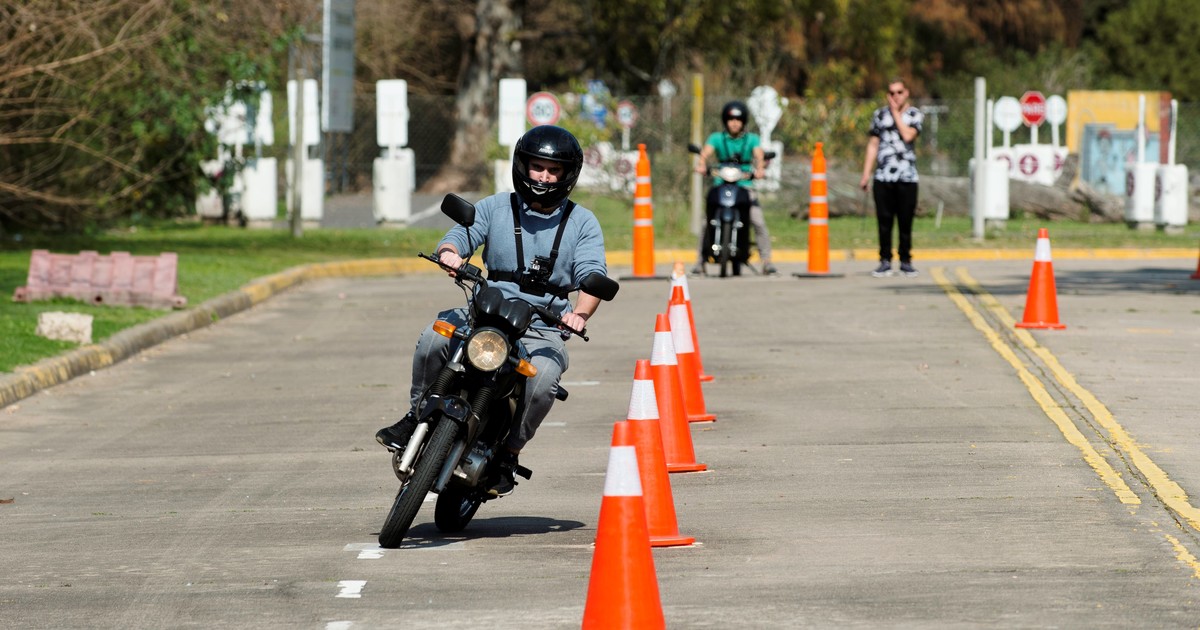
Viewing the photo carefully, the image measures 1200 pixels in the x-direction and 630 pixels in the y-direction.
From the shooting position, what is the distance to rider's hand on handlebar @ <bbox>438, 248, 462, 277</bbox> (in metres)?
8.34

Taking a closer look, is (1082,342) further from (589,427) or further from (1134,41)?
(1134,41)

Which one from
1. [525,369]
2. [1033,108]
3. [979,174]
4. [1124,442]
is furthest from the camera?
[1033,108]

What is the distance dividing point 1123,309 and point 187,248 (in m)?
13.4

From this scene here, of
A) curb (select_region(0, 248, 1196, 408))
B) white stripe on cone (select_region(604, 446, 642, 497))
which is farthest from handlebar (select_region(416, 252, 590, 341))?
curb (select_region(0, 248, 1196, 408))

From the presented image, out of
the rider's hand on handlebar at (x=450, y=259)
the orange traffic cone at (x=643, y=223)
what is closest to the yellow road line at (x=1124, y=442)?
the rider's hand on handlebar at (x=450, y=259)

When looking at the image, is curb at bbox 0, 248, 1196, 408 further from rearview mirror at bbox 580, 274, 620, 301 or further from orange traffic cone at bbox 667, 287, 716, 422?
rearview mirror at bbox 580, 274, 620, 301

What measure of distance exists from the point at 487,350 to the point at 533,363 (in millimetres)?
358

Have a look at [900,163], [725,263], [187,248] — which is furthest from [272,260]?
[900,163]

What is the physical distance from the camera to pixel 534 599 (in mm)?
7098

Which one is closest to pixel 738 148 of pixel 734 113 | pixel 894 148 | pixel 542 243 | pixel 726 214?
pixel 734 113

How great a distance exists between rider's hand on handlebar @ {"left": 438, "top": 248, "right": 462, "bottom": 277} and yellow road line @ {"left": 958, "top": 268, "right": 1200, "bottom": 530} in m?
3.08

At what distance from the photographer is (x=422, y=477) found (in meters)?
7.88

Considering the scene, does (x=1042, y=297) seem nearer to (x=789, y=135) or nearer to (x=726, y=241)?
(x=726, y=241)

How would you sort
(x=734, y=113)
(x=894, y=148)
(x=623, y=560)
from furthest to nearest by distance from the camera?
(x=894, y=148), (x=734, y=113), (x=623, y=560)
